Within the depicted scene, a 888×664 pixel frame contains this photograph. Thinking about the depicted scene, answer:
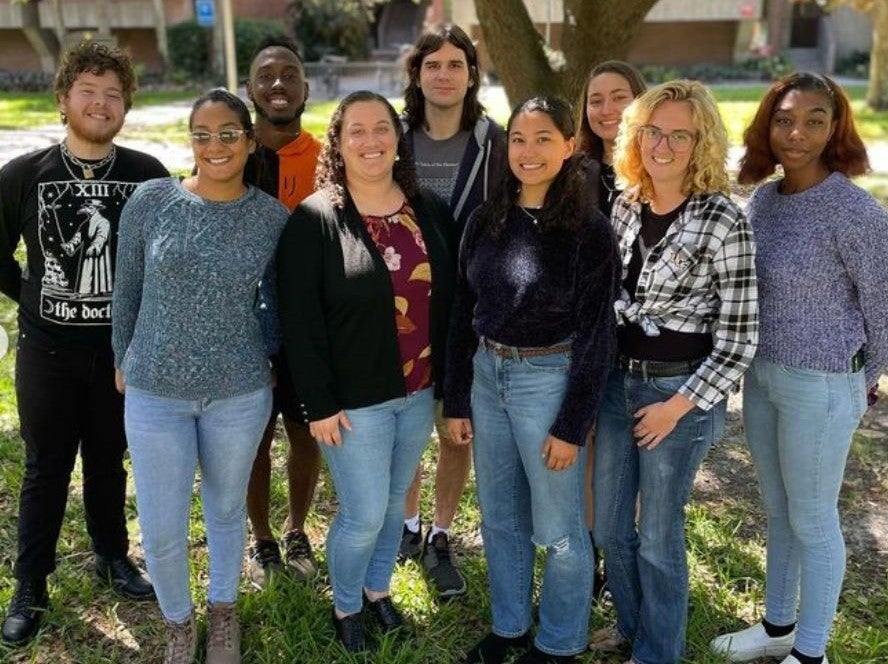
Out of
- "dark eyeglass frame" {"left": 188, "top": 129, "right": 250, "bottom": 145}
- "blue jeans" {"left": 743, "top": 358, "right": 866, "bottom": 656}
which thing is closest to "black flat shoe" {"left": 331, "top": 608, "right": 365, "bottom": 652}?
"blue jeans" {"left": 743, "top": 358, "right": 866, "bottom": 656}

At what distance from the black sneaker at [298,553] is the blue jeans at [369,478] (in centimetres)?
52

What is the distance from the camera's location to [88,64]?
3090mm

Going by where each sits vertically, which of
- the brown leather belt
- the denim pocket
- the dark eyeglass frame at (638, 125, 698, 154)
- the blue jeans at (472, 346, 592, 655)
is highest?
the dark eyeglass frame at (638, 125, 698, 154)

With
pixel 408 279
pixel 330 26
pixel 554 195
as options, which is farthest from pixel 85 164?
pixel 330 26

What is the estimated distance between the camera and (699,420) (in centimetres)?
269

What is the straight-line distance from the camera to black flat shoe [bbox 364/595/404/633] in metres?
Result: 3.31

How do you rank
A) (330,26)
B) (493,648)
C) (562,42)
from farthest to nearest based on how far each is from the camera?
(330,26)
(562,42)
(493,648)

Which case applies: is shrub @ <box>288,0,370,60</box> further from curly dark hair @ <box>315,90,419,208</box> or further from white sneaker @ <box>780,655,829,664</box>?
white sneaker @ <box>780,655,829,664</box>

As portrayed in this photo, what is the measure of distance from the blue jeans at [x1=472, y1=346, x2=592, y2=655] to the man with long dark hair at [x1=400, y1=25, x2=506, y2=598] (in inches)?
20.3

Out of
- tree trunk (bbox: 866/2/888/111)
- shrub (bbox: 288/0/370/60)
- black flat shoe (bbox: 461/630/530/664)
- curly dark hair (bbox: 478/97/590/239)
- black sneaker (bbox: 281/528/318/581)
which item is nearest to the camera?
curly dark hair (bbox: 478/97/590/239)

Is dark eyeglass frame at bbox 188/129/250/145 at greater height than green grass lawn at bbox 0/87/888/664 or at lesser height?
greater

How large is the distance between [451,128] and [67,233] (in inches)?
56.5

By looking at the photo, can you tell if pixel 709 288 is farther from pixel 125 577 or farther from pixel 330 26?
pixel 330 26

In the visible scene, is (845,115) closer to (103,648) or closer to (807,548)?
(807,548)
